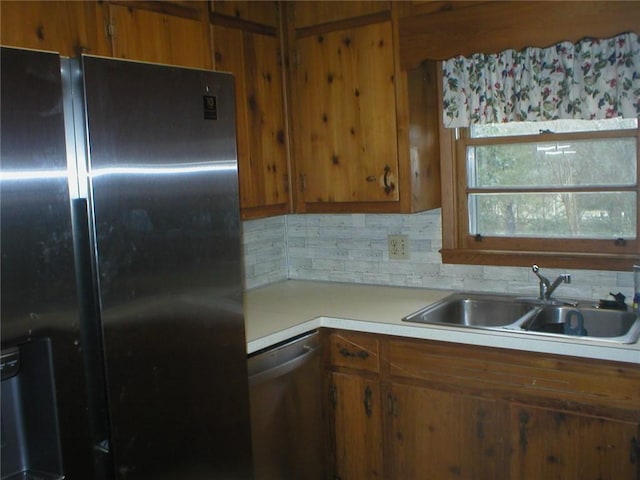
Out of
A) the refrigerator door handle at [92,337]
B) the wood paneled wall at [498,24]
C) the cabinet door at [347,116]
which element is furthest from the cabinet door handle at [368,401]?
the wood paneled wall at [498,24]

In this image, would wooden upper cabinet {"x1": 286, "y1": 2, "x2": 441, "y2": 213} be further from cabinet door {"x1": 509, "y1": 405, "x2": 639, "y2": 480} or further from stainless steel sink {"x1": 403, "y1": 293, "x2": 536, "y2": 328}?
cabinet door {"x1": 509, "y1": 405, "x2": 639, "y2": 480}

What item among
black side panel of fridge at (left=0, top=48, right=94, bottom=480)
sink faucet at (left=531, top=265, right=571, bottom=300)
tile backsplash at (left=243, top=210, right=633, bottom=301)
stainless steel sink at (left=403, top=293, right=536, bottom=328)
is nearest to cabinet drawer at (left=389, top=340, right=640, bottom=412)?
stainless steel sink at (left=403, top=293, right=536, bottom=328)

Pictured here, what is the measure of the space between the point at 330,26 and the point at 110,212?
158 centimetres

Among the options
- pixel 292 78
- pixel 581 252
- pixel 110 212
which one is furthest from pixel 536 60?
pixel 110 212

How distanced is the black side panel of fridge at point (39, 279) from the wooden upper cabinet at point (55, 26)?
55 centimetres

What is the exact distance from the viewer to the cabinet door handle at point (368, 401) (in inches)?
99.3

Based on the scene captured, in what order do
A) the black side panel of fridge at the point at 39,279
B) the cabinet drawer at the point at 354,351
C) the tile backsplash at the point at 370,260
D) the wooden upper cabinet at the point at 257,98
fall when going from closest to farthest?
1. the black side panel of fridge at the point at 39,279
2. the cabinet drawer at the point at 354,351
3. the wooden upper cabinet at the point at 257,98
4. the tile backsplash at the point at 370,260

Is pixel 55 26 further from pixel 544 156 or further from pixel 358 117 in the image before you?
pixel 544 156

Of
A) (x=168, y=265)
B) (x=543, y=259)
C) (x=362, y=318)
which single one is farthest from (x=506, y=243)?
(x=168, y=265)

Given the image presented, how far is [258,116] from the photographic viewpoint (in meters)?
2.77

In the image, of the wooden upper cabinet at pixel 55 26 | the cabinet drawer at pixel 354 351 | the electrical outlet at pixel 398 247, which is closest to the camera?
the wooden upper cabinet at pixel 55 26

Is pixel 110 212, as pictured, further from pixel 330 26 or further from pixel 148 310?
pixel 330 26

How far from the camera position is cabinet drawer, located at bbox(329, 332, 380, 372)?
8.17ft

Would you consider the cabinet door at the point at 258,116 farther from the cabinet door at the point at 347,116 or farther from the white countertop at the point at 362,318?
the white countertop at the point at 362,318
